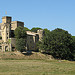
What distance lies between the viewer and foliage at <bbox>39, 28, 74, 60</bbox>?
73.2 meters

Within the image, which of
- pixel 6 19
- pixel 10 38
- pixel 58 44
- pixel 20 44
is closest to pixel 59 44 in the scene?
pixel 58 44

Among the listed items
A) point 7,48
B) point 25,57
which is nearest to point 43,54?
point 25,57

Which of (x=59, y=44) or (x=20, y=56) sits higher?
(x=59, y=44)

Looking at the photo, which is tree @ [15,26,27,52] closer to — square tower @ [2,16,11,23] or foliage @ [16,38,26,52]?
foliage @ [16,38,26,52]

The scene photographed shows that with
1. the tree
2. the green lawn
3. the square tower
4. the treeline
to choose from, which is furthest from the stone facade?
the green lawn

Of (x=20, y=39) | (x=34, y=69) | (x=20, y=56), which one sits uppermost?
(x=20, y=39)

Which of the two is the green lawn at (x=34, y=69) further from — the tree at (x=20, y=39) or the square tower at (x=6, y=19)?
the square tower at (x=6, y=19)

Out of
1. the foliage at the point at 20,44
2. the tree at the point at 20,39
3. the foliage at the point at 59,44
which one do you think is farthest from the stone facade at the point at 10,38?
the foliage at the point at 59,44

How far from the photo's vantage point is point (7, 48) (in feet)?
268

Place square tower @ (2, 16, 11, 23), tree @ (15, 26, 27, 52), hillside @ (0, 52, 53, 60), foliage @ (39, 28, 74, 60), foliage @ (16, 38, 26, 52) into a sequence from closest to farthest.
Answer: hillside @ (0, 52, 53, 60) → foliage @ (39, 28, 74, 60) → foliage @ (16, 38, 26, 52) → tree @ (15, 26, 27, 52) → square tower @ (2, 16, 11, 23)

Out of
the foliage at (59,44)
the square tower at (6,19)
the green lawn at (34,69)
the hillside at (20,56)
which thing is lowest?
the green lawn at (34,69)

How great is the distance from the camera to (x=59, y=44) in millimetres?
73125

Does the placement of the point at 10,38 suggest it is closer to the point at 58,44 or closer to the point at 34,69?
the point at 58,44

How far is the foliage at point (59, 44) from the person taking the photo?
2881 inches
